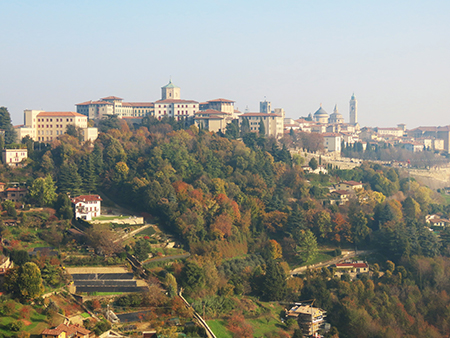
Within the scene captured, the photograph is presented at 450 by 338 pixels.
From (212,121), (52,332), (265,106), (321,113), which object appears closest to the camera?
(52,332)

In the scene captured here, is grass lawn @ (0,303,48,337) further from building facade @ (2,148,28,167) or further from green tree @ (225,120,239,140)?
green tree @ (225,120,239,140)

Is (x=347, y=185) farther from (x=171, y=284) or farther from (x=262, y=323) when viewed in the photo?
(x=171, y=284)

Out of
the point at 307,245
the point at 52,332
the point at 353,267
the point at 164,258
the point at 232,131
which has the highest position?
the point at 232,131

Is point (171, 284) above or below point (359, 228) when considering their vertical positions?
below

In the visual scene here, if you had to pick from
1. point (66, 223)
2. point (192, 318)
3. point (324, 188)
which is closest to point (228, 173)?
point (324, 188)

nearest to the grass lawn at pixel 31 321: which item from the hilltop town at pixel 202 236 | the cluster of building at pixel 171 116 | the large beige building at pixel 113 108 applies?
the hilltop town at pixel 202 236

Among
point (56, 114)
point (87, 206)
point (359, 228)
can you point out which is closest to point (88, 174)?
point (87, 206)

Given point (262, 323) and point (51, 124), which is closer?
point (262, 323)
